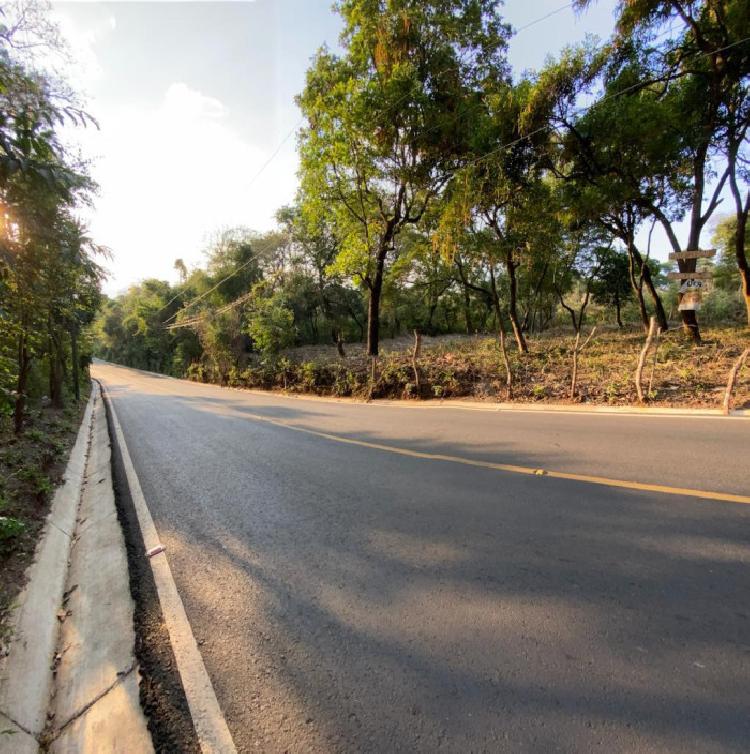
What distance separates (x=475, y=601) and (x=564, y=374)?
967 cm

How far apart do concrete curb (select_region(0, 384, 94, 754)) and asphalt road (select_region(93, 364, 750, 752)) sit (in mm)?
761

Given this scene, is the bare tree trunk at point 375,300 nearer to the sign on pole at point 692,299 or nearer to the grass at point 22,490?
the sign on pole at point 692,299

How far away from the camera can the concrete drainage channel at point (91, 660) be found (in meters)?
1.79

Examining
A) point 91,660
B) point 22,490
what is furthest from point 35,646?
point 22,490

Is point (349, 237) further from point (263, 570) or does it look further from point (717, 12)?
point (263, 570)

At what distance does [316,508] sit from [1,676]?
239 centimetres

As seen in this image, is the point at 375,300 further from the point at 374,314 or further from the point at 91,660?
the point at 91,660

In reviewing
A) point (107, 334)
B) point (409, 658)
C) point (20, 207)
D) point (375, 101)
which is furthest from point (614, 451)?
point (107, 334)

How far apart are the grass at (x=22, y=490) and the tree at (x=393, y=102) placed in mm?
11581

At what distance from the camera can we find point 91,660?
7.34ft

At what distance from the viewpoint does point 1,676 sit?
2.04 meters

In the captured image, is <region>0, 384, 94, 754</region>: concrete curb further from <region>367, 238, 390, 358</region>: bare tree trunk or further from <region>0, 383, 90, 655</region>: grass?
<region>367, 238, 390, 358</region>: bare tree trunk

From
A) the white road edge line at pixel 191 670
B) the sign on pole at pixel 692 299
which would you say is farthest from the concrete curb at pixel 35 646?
the sign on pole at pixel 692 299

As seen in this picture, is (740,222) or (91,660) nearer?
(91,660)
